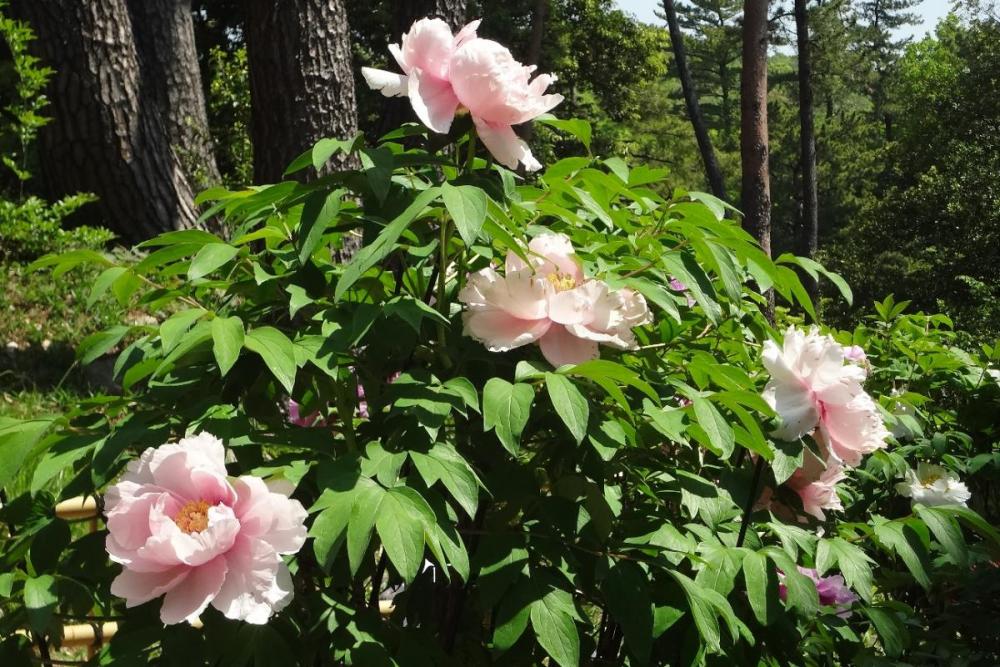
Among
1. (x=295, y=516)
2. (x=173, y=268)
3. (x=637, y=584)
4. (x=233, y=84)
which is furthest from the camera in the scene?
(x=233, y=84)

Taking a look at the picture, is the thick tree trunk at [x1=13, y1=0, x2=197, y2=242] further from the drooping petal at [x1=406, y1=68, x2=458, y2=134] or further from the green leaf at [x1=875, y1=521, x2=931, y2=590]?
the green leaf at [x1=875, y1=521, x2=931, y2=590]

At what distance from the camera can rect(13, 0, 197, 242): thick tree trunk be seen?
5473 mm

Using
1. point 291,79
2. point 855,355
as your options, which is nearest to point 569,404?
point 855,355

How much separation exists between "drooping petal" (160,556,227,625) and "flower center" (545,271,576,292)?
53 centimetres

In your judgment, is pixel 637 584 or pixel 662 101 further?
pixel 662 101

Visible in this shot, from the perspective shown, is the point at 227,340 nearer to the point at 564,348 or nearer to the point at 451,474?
the point at 451,474

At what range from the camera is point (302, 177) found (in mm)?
3457

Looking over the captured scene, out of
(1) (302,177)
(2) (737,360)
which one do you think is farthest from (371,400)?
(1) (302,177)

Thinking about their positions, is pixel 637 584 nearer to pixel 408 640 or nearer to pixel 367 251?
pixel 408 640

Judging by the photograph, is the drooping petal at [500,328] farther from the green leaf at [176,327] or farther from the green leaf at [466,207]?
the green leaf at [176,327]

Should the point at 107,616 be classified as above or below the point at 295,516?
below

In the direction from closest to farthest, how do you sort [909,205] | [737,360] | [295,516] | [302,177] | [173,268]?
[295,516] → [173,268] → [737,360] → [302,177] → [909,205]

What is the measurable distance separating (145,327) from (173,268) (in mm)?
144

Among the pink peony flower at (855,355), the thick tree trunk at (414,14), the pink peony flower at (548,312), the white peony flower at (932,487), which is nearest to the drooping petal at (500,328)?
the pink peony flower at (548,312)
